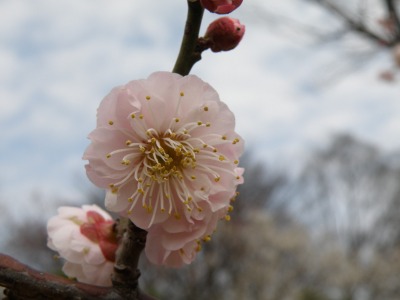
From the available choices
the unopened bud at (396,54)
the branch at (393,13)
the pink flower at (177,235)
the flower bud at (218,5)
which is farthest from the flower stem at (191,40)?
the unopened bud at (396,54)

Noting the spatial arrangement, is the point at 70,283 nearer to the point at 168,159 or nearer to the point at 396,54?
the point at 168,159

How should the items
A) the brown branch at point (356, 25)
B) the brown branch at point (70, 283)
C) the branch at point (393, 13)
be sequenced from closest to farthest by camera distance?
the brown branch at point (70, 283) < the branch at point (393, 13) < the brown branch at point (356, 25)

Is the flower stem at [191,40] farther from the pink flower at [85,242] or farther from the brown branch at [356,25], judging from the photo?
the brown branch at [356,25]

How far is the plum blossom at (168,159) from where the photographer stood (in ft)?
1.65

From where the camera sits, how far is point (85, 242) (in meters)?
0.60

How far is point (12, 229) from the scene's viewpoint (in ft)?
31.7

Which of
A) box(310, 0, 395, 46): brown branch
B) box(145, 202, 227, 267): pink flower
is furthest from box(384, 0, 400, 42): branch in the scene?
box(145, 202, 227, 267): pink flower

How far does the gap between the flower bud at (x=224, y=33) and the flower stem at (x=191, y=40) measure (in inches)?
1.6

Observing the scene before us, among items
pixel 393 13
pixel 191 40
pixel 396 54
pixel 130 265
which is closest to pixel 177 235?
pixel 130 265

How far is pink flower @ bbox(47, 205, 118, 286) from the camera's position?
0.57 metres

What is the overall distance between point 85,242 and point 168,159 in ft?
0.55

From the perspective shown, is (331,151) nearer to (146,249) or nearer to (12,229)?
(12,229)

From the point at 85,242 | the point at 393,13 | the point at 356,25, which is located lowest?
the point at 85,242

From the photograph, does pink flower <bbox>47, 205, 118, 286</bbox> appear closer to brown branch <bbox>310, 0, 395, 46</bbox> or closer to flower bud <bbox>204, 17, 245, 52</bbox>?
flower bud <bbox>204, 17, 245, 52</bbox>
